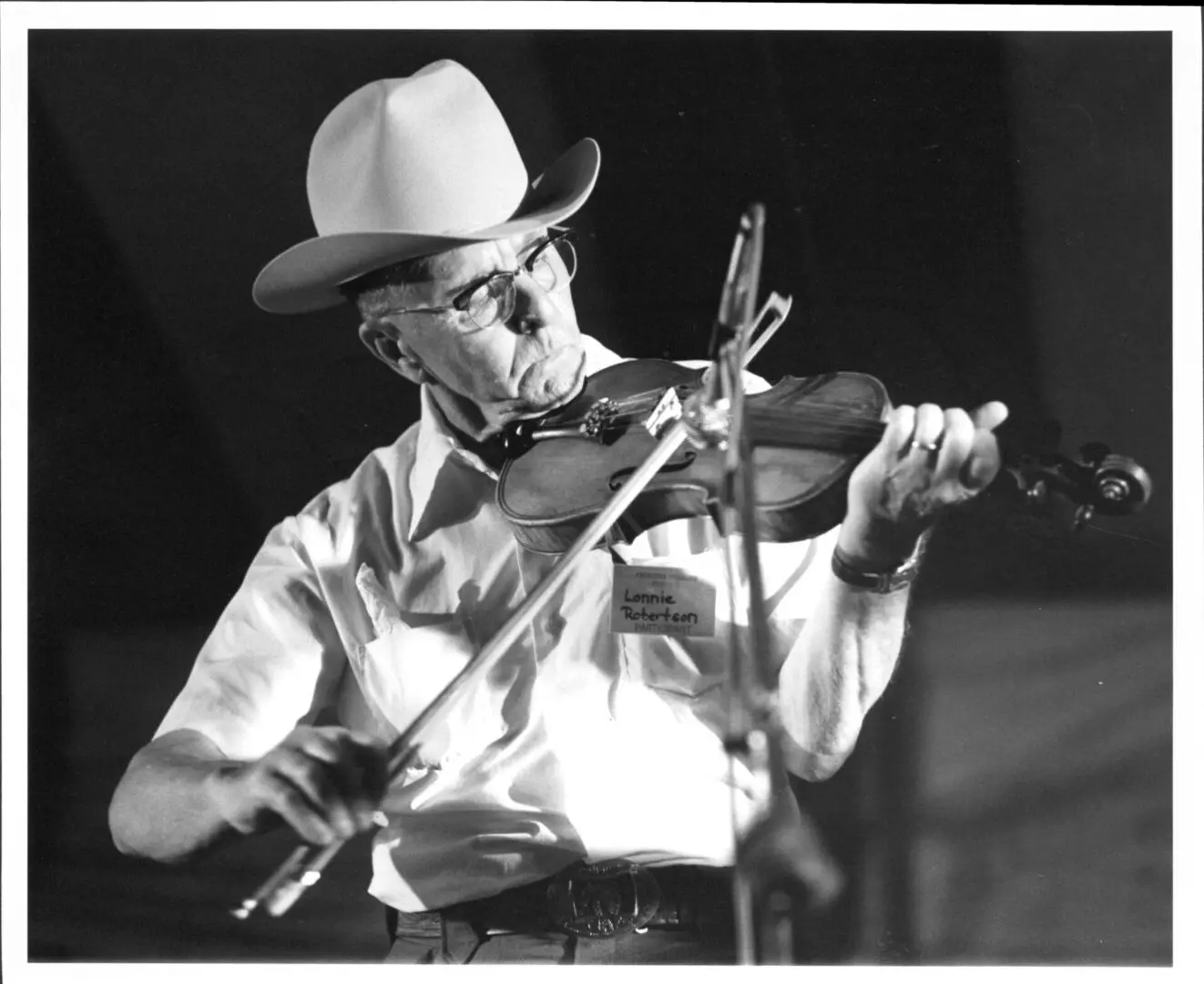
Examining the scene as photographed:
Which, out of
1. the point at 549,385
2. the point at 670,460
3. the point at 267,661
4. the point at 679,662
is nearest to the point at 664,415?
the point at 670,460

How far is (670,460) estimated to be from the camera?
7.02 ft

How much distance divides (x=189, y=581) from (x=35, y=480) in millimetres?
334

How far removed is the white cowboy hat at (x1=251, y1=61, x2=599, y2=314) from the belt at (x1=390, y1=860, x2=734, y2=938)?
1046 mm

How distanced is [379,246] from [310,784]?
895 millimetres

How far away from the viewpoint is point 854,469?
2076 mm

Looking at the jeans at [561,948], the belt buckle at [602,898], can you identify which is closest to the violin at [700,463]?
the belt buckle at [602,898]

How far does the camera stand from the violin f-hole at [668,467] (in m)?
2.13

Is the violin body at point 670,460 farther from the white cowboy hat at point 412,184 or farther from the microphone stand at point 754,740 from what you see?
the white cowboy hat at point 412,184

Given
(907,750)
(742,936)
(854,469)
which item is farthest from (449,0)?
(742,936)

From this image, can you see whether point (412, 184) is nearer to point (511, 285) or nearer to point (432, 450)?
point (511, 285)

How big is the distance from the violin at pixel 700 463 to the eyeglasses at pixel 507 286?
175 mm

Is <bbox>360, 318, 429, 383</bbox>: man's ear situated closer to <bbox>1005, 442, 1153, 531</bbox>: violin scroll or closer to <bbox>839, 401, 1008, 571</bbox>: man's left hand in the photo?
<bbox>839, 401, 1008, 571</bbox>: man's left hand

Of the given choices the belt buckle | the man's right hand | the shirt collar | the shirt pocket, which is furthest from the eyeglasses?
the belt buckle

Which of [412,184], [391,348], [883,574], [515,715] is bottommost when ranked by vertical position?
[515,715]
